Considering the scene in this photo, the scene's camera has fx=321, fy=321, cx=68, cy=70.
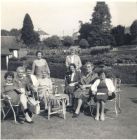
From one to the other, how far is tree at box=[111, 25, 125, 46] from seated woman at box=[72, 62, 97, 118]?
4920 cm

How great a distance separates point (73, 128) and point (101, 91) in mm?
1364

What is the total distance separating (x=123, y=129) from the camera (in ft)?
22.7

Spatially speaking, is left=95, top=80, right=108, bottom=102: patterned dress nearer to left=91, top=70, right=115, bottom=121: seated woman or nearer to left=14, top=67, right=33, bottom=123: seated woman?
left=91, top=70, right=115, bottom=121: seated woman

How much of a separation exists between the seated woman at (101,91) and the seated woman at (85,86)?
1.35ft

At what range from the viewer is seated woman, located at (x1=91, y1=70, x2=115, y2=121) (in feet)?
25.8

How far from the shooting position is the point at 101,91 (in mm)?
7988

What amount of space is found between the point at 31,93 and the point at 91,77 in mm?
1728

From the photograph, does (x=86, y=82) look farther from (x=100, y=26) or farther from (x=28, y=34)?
(x=28, y=34)

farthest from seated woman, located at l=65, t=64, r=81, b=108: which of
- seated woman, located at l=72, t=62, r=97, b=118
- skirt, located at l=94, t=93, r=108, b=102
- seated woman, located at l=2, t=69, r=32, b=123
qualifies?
seated woman, located at l=2, t=69, r=32, b=123

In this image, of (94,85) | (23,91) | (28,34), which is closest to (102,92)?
(94,85)

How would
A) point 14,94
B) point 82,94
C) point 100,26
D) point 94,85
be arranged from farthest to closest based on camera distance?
point 100,26 < point 82,94 < point 94,85 < point 14,94

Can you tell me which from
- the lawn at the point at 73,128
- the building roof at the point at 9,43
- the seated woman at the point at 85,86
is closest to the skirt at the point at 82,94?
the seated woman at the point at 85,86

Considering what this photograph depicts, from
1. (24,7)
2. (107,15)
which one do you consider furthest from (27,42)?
(24,7)

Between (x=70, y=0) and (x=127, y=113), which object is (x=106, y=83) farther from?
(x=70, y=0)
